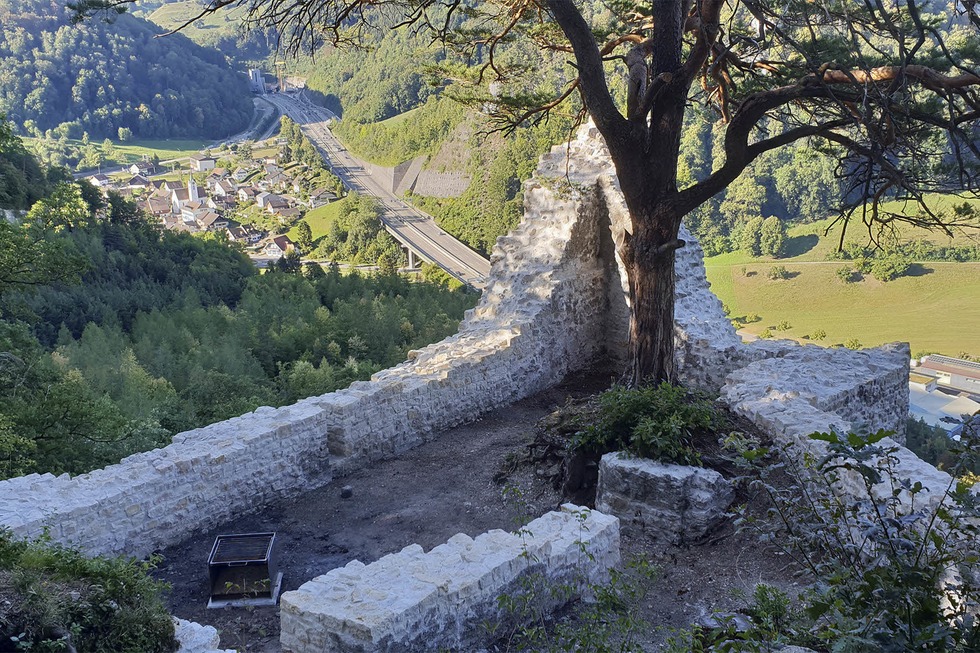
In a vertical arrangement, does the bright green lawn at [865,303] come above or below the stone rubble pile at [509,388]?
below

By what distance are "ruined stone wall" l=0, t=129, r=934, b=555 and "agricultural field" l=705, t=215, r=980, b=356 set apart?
1030 inches

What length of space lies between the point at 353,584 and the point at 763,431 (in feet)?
12.2

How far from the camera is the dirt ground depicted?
17.9ft

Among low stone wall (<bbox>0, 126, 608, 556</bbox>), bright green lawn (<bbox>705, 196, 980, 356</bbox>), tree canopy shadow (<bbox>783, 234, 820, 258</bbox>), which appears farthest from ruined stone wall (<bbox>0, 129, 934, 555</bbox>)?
tree canopy shadow (<bbox>783, 234, 820, 258</bbox>)

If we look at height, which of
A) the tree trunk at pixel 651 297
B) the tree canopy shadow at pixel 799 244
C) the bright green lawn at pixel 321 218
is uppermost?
the tree trunk at pixel 651 297

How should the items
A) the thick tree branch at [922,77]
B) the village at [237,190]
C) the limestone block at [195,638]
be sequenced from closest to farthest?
1. the limestone block at [195,638]
2. the thick tree branch at [922,77]
3. the village at [237,190]

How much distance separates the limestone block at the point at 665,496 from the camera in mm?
6230

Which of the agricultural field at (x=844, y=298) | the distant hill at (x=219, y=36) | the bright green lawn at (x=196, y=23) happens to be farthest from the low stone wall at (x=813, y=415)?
the bright green lawn at (x=196, y=23)

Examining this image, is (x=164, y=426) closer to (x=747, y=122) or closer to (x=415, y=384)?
(x=415, y=384)

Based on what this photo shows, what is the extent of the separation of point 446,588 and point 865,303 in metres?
39.2

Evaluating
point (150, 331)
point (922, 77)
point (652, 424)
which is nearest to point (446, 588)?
point (652, 424)

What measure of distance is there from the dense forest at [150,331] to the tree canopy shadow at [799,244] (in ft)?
81.7

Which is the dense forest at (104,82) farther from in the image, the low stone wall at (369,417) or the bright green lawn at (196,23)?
the low stone wall at (369,417)

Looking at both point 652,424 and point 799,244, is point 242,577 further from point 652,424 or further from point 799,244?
point 799,244
